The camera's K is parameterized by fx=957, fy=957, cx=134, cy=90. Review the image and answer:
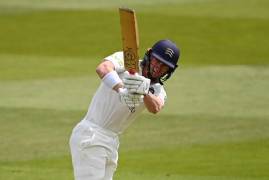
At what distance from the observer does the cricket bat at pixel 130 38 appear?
767 cm

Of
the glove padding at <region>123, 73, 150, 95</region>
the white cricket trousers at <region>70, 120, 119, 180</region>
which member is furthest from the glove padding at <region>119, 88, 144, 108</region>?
the white cricket trousers at <region>70, 120, 119, 180</region>

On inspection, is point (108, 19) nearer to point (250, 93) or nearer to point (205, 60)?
point (205, 60)

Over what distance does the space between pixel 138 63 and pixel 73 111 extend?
9.55 meters

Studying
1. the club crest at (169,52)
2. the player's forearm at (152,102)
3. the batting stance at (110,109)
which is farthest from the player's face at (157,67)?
the player's forearm at (152,102)

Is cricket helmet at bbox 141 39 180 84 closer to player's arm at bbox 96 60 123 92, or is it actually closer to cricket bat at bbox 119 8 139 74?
player's arm at bbox 96 60 123 92

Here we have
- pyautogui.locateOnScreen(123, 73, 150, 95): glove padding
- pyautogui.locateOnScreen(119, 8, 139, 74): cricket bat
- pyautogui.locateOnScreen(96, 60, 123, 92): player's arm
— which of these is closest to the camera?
pyautogui.locateOnScreen(119, 8, 139, 74): cricket bat

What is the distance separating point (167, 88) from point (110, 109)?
11.4 metres

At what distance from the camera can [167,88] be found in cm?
2008

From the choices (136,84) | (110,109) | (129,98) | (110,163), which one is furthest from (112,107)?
(136,84)

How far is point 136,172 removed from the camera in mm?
12992

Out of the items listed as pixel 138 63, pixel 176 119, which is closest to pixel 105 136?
pixel 138 63

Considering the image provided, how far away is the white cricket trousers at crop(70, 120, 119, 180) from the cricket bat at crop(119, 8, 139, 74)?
3.10 ft

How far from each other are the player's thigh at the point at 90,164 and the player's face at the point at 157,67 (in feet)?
2.96

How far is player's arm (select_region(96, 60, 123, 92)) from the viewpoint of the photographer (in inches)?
326
